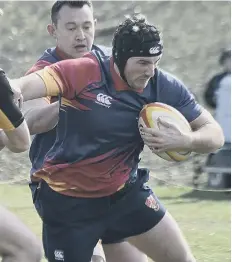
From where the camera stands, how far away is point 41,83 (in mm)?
5547

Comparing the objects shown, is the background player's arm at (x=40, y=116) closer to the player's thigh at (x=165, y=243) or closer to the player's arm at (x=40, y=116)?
the player's arm at (x=40, y=116)

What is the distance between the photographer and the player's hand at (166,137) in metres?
5.63

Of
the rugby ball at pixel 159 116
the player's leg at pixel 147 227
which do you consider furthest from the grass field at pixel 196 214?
the rugby ball at pixel 159 116

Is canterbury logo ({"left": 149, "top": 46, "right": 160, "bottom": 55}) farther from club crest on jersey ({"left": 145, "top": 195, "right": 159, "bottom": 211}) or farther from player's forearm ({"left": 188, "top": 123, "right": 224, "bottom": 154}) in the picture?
club crest on jersey ({"left": 145, "top": 195, "right": 159, "bottom": 211})

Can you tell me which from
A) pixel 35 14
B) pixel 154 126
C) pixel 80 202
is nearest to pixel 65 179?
pixel 80 202

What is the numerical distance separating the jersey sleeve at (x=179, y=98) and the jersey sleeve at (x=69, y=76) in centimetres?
44

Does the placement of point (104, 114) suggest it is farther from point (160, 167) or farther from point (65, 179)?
point (160, 167)

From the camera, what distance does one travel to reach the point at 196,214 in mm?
10539

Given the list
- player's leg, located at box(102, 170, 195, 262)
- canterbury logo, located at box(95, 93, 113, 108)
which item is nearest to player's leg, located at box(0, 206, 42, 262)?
player's leg, located at box(102, 170, 195, 262)

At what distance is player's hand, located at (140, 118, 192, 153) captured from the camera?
5.63 m

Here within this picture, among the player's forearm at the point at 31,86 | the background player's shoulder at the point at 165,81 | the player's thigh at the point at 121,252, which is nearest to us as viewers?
the player's forearm at the point at 31,86

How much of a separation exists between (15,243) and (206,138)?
1.28 m

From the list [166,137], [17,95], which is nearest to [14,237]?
[17,95]

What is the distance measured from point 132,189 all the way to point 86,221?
37cm
